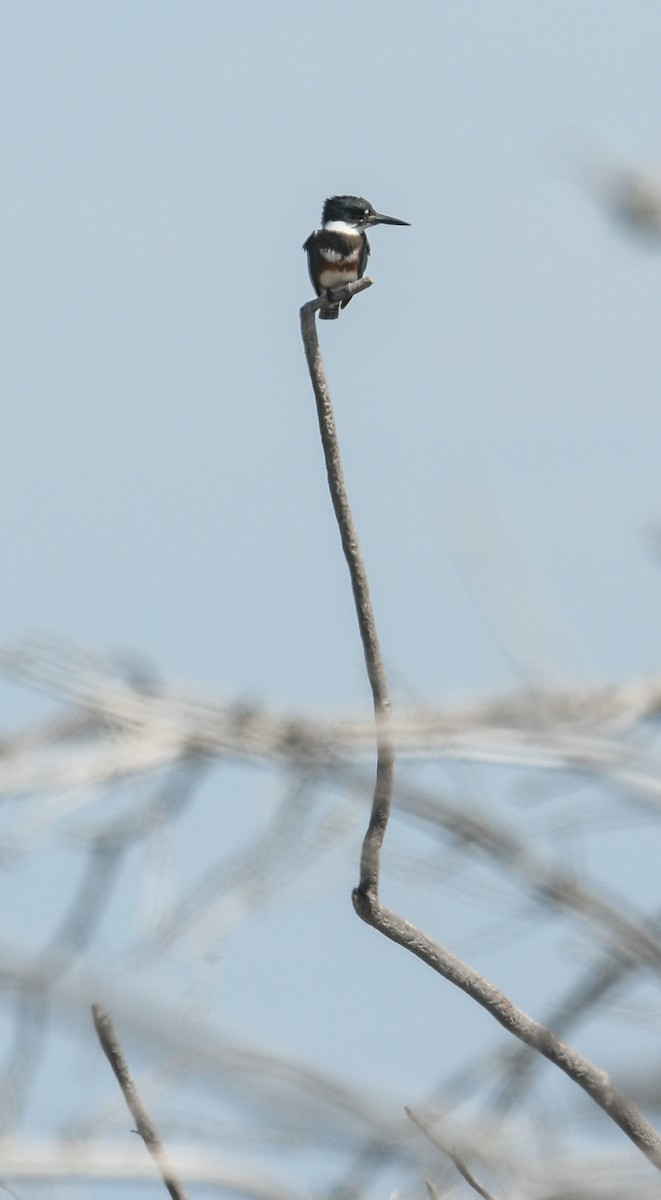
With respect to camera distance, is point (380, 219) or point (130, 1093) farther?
→ point (380, 219)

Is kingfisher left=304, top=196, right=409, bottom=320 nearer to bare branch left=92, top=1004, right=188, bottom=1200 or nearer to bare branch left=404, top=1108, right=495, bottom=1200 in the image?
bare branch left=92, top=1004, right=188, bottom=1200

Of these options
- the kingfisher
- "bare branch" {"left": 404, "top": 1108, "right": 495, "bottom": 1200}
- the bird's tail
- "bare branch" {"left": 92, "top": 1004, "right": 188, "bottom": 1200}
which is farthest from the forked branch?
the kingfisher

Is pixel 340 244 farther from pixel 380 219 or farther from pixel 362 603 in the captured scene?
pixel 362 603

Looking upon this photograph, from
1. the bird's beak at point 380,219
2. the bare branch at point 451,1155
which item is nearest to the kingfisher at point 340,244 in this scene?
the bird's beak at point 380,219

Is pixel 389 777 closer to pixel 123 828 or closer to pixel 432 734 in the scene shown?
pixel 432 734

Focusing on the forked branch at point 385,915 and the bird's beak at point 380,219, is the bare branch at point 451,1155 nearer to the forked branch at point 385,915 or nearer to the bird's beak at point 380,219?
the forked branch at point 385,915

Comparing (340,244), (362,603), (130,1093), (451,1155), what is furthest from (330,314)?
(451,1155)
